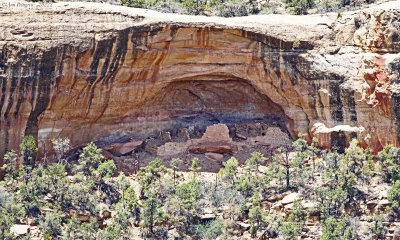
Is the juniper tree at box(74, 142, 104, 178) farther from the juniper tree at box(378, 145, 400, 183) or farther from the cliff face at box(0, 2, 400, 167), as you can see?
the juniper tree at box(378, 145, 400, 183)

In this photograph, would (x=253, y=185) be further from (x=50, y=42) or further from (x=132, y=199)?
(x=50, y=42)

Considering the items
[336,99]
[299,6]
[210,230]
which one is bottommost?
[210,230]

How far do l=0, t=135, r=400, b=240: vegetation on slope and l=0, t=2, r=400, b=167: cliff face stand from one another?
153 cm

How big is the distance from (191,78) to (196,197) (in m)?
7.48

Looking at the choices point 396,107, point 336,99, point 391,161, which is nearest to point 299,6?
point 336,99

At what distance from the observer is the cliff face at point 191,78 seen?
37281mm

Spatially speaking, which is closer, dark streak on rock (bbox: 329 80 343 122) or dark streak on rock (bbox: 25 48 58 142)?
dark streak on rock (bbox: 25 48 58 142)

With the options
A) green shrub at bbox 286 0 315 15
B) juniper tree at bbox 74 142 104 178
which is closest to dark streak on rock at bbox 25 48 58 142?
juniper tree at bbox 74 142 104 178

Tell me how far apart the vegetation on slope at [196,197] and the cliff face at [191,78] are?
153 centimetres

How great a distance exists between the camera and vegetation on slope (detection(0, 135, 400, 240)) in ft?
113

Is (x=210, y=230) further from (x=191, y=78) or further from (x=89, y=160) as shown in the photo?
(x=191, y=78)

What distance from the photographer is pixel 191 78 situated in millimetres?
41219

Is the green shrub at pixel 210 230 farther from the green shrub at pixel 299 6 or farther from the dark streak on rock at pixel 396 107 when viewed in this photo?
the green shrub at pixel 299 6

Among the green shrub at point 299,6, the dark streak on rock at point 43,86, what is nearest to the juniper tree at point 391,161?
the dark streak on rock at point 43,86
